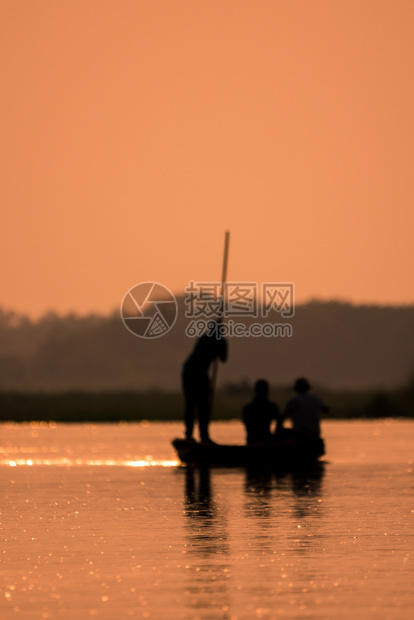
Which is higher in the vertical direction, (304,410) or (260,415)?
(304,410)

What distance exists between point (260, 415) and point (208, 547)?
504 inches

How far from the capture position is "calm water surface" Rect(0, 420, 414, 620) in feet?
29.7

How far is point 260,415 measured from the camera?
2464 centimetres

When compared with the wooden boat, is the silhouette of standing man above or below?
above

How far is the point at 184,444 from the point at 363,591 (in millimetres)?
16818

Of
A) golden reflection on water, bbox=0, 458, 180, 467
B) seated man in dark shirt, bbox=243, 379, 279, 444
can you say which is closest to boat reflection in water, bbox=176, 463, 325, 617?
seated man in dark shirt, bbox=243, 379, 279, 444

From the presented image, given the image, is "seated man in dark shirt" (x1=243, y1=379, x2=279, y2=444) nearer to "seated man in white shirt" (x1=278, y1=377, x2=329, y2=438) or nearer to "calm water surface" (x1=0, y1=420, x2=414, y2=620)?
"seated man in white shirt" (x1=278, y1=377, x2=329, y2=438)

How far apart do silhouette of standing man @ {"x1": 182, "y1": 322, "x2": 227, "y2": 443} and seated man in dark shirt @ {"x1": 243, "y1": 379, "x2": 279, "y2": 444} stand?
8.48 feet

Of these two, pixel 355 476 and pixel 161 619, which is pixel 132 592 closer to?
pixel 161 619

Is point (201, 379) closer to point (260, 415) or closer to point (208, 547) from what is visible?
point (260, 415)

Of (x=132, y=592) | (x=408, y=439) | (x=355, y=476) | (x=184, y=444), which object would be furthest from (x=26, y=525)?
(x=408, y=439)

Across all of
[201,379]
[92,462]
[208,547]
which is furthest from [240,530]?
[92,462]

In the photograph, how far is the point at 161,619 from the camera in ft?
27.9

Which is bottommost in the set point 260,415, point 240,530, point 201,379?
point 240,530
